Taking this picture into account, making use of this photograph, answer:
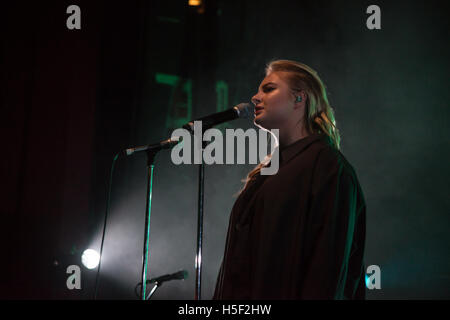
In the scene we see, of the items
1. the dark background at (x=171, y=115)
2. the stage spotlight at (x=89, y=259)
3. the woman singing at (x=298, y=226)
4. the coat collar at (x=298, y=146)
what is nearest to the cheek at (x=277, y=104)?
the woman singing at (x=298, y=226)

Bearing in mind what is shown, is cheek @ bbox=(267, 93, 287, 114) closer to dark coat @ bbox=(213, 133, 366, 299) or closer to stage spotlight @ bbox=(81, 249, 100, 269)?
dark coat @ bbox=(213, 133, 366, 299)

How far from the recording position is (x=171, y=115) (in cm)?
313

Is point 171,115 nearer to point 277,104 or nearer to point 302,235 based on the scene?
point 277,104

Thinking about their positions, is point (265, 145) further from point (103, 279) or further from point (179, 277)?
point (103, 279)

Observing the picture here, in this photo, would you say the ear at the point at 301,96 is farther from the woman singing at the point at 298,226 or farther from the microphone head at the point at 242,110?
the microphone head at the point at 242,110

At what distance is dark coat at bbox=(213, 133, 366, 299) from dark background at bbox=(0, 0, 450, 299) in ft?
4.19

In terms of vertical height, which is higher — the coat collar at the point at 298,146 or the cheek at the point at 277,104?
the cheek at the point at 277,104

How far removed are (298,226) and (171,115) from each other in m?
2.18

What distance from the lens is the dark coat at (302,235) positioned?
3.62ft

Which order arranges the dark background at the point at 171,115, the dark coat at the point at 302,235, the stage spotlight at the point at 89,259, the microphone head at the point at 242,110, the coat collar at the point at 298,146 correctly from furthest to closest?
the stage spotlight at the point at 89,259
the dark background at the point at 171,115
the microphone head at the point at 242,110
the coat collar at the point at 298,146
the dark coat at the point at 302,235

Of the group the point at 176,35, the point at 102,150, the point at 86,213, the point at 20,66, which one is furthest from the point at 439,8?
the point at 20,66

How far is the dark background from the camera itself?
7.82ft

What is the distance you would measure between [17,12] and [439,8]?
3270 millimetres

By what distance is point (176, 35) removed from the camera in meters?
3.26
